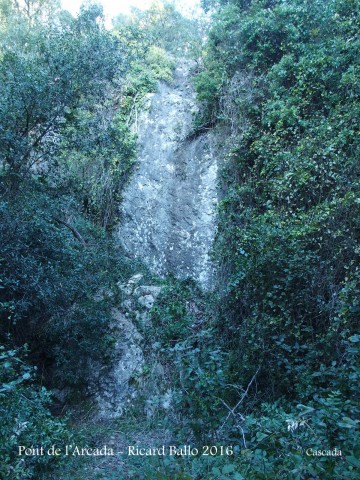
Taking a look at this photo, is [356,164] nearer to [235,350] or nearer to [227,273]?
[227,273]

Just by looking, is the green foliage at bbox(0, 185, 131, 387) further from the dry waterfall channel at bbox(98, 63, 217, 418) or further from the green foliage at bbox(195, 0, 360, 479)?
the green foliage at bbox(195, 0, 360, 479)

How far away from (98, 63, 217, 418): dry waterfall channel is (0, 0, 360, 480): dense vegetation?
46 cm

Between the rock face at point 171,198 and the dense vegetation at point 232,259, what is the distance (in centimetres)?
75

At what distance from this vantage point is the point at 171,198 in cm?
1135

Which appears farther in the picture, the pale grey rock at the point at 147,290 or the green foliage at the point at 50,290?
the pale grey rock at the point at 147,290

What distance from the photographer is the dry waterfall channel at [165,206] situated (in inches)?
337

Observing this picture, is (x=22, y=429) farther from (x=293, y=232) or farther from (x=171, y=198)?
(x=171, y=198)

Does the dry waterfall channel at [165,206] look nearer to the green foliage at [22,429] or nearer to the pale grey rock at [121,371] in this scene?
the pale grey rock at [121,371]

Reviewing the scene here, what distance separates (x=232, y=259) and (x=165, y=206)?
4474 millimetres

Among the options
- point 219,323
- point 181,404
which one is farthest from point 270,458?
point 219,323

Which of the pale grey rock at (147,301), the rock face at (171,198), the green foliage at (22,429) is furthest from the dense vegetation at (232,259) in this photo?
the rock face at (171,198)

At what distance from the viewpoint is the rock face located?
10.4m

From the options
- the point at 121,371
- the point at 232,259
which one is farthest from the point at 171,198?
the point at 121,371

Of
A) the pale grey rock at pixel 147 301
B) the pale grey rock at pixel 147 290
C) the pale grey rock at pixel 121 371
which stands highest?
the pale grey rock at pixel 147 290
